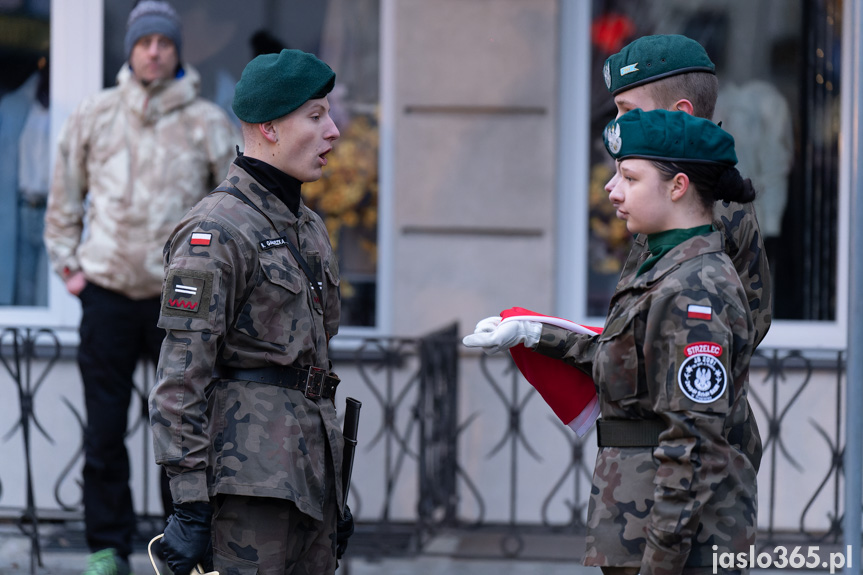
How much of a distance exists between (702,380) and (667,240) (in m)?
0.39

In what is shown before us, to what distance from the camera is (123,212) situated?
4793mm

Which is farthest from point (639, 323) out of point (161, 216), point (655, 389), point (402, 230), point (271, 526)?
point (402, 230)

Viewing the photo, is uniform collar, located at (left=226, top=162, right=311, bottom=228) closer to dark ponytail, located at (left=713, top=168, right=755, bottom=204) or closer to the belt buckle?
the belt buckle

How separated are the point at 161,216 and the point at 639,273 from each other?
2863 millimetres

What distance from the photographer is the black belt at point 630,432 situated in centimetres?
243

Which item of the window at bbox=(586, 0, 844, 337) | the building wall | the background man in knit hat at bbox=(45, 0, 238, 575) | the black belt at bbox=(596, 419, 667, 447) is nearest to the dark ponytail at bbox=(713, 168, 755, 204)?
→ the black belt at bbox=(596, 419, 667, 447)

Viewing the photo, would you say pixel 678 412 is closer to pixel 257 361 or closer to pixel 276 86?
pixel 257 361

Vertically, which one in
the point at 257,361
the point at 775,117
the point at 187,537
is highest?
the point at 775,117

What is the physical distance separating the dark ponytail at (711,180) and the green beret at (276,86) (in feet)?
3.18

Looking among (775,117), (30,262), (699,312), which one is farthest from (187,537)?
(775,117)

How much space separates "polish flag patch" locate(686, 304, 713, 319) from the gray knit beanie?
3310mm

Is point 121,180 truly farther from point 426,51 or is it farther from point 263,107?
point 263,107

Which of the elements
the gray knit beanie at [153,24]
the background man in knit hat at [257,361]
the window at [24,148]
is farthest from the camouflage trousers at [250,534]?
the window at [24,148]

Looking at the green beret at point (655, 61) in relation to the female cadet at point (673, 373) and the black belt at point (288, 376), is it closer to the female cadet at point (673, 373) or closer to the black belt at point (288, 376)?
the female cadet at point (673, 373)
